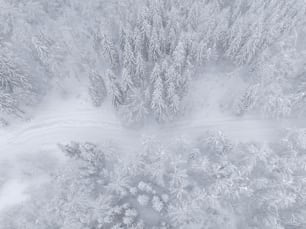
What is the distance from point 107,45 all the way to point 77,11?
13.2 m

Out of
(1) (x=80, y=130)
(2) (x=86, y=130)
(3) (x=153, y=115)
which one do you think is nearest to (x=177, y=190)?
(3) (x=153, y=115)

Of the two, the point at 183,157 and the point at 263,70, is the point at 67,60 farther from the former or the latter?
the point at 263,70

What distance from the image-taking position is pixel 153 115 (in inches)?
1459

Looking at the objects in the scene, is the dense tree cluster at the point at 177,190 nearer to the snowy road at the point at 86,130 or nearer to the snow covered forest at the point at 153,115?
the snow covered forest at the point at 153,115

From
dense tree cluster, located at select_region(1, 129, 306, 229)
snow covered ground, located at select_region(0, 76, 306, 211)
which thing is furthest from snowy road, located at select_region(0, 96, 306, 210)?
dense tree cluster, located at select_region(1, 129, 306, 229)

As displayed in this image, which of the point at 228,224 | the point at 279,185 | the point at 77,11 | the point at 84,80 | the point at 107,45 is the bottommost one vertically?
the point at 228,224

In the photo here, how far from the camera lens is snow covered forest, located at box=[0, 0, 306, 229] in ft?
93.4

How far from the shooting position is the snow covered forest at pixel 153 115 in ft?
93.4

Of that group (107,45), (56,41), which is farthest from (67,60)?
(107,45)

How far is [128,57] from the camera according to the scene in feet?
110

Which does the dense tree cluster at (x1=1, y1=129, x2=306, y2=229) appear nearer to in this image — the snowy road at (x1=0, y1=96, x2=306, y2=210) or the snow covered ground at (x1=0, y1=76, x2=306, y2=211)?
the snow covered ground at (x1=0, y1=76, x2=306, y2=211)

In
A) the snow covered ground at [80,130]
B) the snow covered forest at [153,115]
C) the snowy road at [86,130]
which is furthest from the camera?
the snowy road at [86,130]

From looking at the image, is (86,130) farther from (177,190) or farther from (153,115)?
(177,190)

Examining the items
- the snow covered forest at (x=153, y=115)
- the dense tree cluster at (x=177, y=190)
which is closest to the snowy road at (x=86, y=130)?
the snow covered forest at (x=153, y=115)
